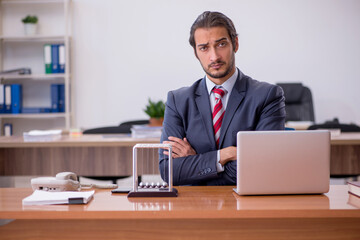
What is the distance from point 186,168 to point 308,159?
0.64 meters

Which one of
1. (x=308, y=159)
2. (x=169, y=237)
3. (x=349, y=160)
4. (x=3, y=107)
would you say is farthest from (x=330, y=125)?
(x=3, y=107)

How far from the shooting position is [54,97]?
545cm

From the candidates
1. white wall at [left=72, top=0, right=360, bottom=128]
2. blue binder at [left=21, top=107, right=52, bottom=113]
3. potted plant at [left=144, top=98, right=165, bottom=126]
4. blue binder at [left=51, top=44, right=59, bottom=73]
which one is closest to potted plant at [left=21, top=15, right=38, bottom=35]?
blue binder at [left=51, top=44, right=59, bottom=73]

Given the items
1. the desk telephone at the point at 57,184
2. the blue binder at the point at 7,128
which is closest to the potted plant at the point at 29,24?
the blue binder at the point at 7,128

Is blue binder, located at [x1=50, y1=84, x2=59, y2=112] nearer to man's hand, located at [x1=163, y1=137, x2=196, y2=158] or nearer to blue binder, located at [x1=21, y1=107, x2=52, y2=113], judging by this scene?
blue binder, located at [x1=21, y1=107, x2=52, y2=113]

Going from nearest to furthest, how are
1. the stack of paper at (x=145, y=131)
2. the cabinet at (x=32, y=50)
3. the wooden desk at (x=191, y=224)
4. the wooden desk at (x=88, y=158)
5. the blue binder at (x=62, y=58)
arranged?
1. the wooden desk at (x=191, y=224)
2. the wooden desk at (x=88, y=158)
3. the stack of paper at (x=145, y=131)
4. the blue binder at (x=62, y=58)
5. the cabinet at (x=32, y=50)

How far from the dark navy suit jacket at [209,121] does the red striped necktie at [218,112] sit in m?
0.03

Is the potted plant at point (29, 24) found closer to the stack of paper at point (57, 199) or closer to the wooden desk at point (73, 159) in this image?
the wooden desk at point (73, 159)

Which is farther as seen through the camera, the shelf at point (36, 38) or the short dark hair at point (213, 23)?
the shelf at point (36, 38)

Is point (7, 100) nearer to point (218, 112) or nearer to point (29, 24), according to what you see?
point (29, 24)

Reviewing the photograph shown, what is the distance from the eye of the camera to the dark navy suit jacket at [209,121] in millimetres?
2025

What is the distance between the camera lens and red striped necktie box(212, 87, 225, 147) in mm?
2186

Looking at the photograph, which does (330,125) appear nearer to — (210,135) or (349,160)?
(349,160)

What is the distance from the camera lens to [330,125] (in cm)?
365
